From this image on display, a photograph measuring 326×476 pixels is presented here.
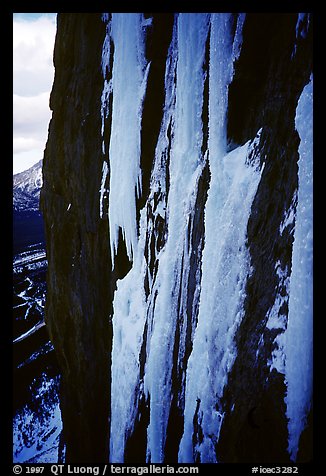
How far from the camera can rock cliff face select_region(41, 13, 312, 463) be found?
1530 millimetres

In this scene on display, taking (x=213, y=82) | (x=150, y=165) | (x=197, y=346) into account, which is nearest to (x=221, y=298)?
(x=197, y=346)

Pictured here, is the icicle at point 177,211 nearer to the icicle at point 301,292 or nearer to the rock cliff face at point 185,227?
the rock cliff face at point 185,227

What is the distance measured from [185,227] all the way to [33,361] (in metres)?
2.99

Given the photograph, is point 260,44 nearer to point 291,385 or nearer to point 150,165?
point 150,165

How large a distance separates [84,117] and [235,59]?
124 cm

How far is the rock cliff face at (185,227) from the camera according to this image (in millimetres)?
1530

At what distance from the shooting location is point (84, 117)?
242cm

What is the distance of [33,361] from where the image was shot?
3883 mm

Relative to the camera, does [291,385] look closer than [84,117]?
Yes

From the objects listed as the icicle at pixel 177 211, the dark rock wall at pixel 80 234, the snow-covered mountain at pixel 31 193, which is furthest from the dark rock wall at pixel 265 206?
the snow-covered mountain at pixel 31 193

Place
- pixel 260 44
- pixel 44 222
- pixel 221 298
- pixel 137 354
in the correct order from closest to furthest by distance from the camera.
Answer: pixel 260 44
pixel 221 298
pixel 137 354
pixel 44 222

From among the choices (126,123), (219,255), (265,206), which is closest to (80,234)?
(126,123)
